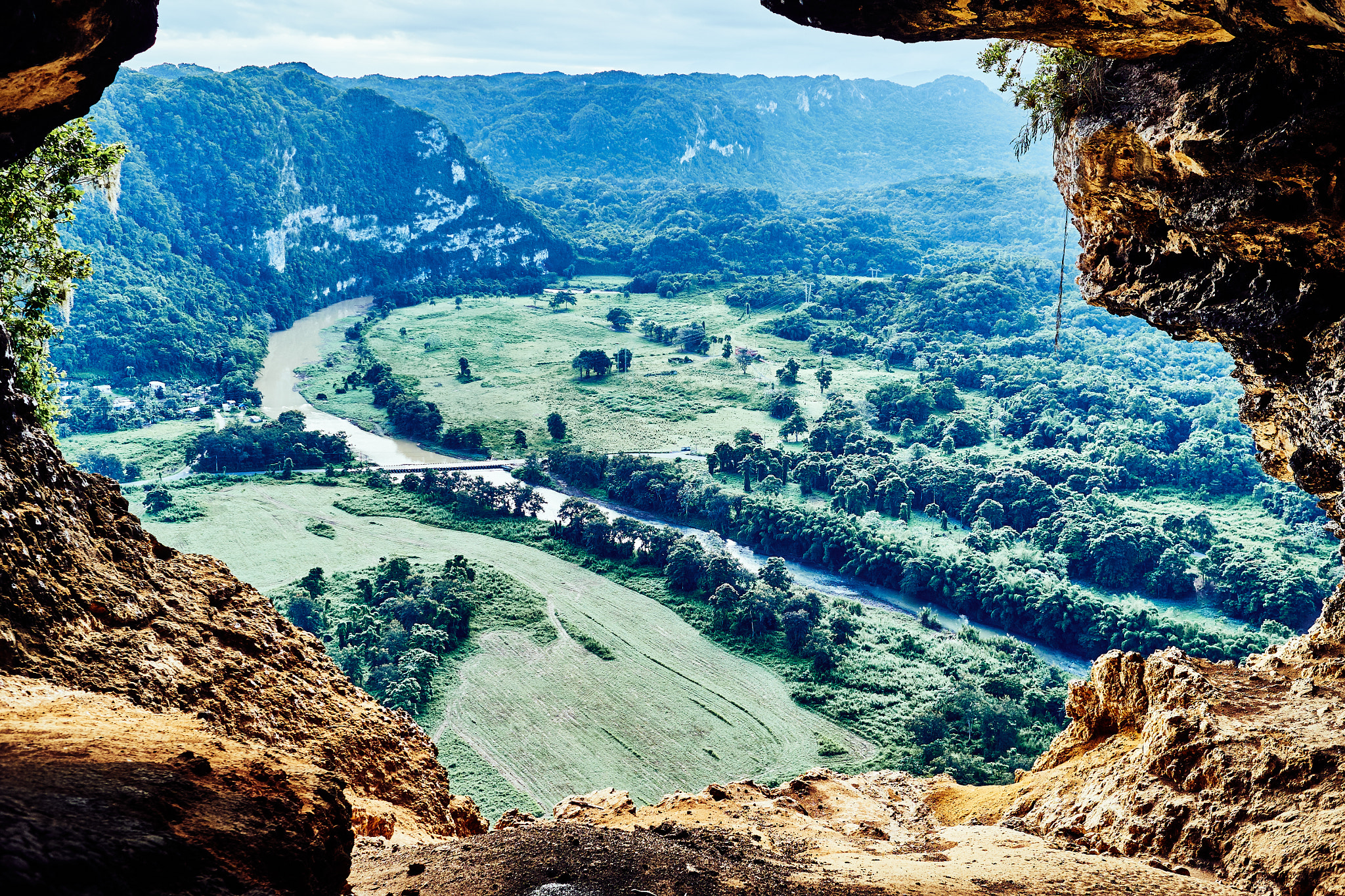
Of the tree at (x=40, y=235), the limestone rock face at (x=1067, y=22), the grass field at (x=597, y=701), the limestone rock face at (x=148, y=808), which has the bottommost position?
the grass field at (x=597, y=701)

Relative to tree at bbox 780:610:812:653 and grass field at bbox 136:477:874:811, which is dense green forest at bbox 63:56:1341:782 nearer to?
tree at bbox 780:610:812:653

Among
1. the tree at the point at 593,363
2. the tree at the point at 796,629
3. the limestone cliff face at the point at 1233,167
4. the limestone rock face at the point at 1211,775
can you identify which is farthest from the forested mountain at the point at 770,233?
the limestone rock face at the point at 1211,775

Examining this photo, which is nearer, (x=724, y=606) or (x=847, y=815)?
(x=847, y=815)

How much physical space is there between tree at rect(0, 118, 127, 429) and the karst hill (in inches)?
198

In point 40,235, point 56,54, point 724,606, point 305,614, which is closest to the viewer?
point 56,54

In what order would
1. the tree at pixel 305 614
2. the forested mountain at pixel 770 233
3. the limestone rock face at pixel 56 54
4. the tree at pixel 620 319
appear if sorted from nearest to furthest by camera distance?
the limestone rock face at pixel 56 54
the tree at pixel 305 614
the tree at pixel 620 319
the forested mountain at pixel 770 233

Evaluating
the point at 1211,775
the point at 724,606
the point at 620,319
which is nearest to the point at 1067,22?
the point at 1211,775

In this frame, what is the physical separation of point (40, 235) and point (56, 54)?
274 inches

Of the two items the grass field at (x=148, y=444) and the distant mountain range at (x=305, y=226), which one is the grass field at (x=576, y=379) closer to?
the grass field at (x=148, y=444)

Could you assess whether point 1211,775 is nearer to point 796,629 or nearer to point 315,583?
point 796,629

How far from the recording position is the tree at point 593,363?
84438 millimetres

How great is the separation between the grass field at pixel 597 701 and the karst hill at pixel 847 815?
665 inches

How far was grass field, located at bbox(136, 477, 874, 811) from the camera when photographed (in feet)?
98.2

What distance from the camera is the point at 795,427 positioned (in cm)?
6912
